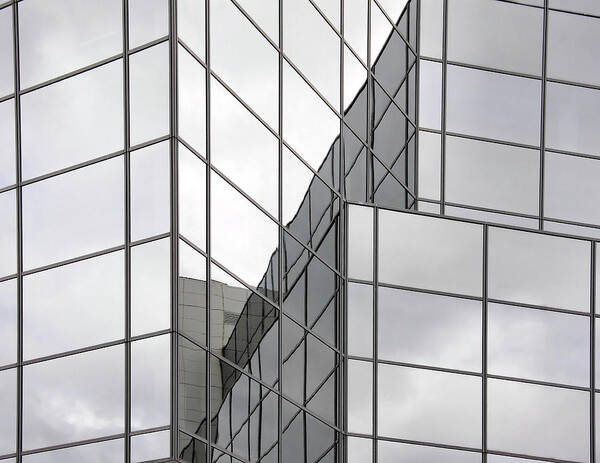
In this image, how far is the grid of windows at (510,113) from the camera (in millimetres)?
32656

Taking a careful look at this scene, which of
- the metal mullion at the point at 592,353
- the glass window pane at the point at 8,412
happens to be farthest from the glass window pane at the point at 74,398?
the metal mullion at the point at 592,353

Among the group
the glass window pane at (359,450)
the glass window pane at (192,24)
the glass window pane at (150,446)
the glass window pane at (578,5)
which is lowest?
the glass window pane at (150,446)

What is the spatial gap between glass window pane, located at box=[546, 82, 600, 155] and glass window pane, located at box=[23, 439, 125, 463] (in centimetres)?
1697

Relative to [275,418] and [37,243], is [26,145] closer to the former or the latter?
[37,243]

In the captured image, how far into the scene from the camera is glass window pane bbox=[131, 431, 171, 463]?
21422 millimetres

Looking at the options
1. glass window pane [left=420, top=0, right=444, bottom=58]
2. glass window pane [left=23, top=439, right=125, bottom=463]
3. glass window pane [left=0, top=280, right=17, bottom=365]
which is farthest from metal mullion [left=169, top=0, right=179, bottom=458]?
glass window pane [left=420, top=0, right=444, bottom=58]

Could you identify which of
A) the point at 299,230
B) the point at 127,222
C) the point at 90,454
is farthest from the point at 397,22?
the point at 90,454

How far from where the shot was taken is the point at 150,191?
22484 millimetres

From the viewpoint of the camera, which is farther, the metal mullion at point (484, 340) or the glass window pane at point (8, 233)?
the metal mullion at point (484, 340)

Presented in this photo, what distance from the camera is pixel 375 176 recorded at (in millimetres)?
30797

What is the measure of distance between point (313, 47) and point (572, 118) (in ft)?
31.7

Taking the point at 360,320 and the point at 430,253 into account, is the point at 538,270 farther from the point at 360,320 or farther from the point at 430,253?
A: the point at 360,320

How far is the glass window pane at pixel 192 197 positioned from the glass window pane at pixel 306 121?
4156 millimetres

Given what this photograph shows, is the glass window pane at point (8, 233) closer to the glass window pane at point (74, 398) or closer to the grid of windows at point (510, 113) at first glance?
the glass window pane at point (74, 398)
